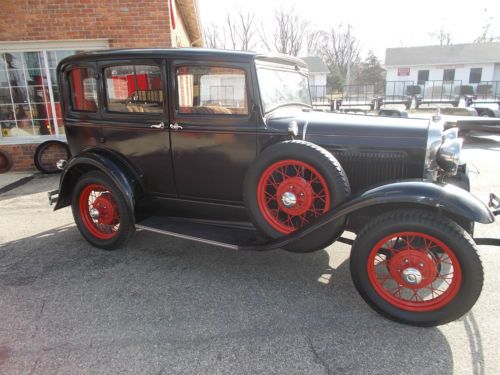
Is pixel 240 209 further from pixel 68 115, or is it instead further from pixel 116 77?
pixel 68 115

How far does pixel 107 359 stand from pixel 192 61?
92.7 inches

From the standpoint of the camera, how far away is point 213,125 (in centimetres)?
325

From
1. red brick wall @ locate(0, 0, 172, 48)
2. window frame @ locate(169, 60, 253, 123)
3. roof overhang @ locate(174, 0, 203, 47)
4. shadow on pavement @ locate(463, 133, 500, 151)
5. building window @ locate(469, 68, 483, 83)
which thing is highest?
roof overhang @ locate(174, 0, 203, 47)

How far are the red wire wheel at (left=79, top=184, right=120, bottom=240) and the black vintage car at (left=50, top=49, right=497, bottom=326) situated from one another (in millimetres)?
14


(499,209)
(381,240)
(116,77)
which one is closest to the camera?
(381,240)

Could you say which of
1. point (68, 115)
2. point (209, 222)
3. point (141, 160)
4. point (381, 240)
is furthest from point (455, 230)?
point (68, 115)

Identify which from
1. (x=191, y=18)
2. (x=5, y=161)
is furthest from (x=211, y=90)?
(x=191, y=18)

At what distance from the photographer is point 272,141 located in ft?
10.2

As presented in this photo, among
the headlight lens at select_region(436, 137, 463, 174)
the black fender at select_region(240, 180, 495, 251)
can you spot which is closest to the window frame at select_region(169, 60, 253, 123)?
the black fender at select_region(240, 180, 495, 251)

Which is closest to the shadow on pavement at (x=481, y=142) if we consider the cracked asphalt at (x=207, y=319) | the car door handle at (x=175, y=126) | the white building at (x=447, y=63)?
the cracked asphalt at (x=207, y=319)

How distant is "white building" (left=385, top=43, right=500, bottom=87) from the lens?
3325 cm

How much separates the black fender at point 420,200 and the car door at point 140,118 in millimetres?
1607

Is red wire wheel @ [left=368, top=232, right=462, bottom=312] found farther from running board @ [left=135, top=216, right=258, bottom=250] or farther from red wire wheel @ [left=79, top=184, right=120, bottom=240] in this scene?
red wire wheel @ [left=79, top=184, right=120, bottom=240]

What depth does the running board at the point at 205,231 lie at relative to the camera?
3039mm
